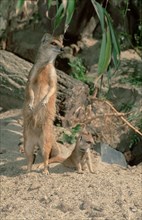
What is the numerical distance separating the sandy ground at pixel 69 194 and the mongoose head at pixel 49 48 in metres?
1.05

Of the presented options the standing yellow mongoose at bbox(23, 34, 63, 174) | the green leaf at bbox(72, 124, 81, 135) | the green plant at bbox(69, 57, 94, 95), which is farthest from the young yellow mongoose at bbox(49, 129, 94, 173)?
the green plant at bbox(69, 57, 94, 95)

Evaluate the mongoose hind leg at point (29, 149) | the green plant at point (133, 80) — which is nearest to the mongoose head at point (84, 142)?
the mongoose hind leg at point (29, 149)

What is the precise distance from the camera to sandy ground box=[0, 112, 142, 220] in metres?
4.66

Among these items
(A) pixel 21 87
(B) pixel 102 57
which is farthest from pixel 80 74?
(B) pixel 102 57

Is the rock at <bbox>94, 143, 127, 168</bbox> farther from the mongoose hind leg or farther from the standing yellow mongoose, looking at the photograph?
the mongoose hind leg

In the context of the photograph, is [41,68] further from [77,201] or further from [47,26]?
[47,26]

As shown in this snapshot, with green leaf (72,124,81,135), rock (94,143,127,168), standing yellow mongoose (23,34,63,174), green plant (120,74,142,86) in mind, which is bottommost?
rock (94,143,127,168)

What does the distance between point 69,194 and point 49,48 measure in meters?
1.37

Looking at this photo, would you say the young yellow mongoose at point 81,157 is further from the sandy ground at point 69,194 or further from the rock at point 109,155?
the rock at point 109,155

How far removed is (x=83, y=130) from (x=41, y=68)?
82 cm

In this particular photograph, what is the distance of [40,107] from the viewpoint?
5566 mm

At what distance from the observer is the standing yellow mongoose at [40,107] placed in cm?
556

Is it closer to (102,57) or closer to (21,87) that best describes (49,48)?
(21,87)

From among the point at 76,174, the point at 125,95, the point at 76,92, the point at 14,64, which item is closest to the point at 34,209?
the point at 76,174
